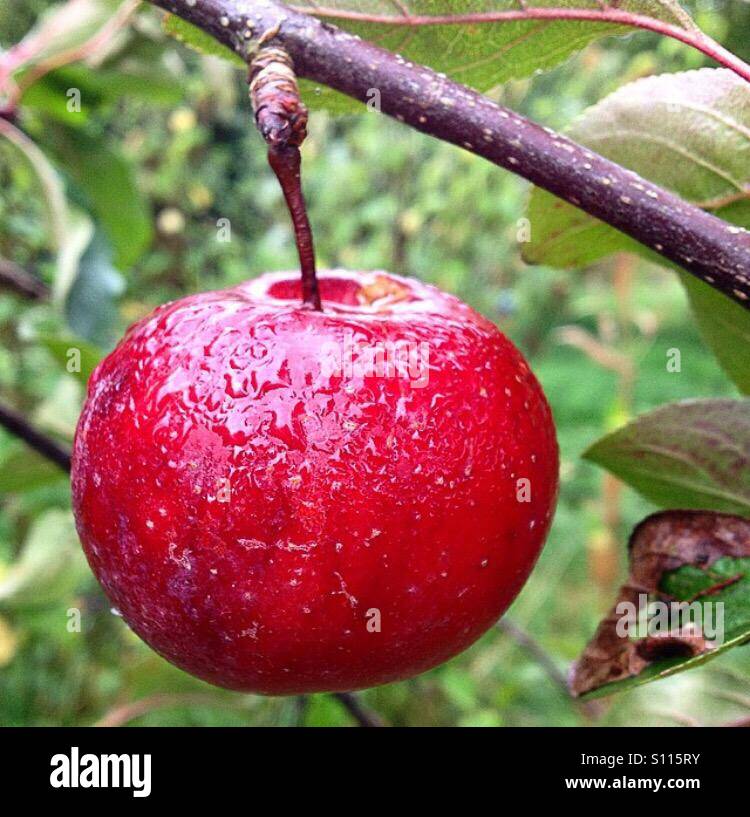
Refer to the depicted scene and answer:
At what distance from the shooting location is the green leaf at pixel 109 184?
1.41 m

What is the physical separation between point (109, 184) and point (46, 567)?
0.62 m

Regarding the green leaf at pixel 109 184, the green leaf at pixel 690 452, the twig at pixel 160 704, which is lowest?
the twig at pixel 160 704

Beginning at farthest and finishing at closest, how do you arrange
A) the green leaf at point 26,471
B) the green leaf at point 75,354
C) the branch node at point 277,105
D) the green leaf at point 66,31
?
the green leaf at point 66,31
the green leaf at point 26,471
the green leaf at point 75,354
the branch node at point 277,105

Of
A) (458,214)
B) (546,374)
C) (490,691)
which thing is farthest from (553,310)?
(490,691)

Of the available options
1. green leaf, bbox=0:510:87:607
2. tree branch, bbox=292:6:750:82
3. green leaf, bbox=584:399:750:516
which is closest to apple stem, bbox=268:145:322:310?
tree branch, bbox=292:6:750:82

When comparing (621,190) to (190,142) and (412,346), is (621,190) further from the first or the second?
(190,142)

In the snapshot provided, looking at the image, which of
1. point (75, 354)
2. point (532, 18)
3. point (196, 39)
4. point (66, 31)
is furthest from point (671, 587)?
point (66, 31)

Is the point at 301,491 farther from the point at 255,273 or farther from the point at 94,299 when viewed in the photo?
the point at 255,273

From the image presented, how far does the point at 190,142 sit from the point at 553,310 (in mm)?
1646

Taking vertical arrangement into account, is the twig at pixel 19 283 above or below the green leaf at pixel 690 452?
above

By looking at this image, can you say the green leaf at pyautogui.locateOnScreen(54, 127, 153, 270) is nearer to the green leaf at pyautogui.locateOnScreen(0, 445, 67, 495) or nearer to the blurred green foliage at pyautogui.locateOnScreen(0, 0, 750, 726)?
the blurred green foliage at pyautogui.locateOnScreen(0, 0, 750, 726)

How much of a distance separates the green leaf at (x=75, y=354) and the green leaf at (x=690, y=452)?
528 mm

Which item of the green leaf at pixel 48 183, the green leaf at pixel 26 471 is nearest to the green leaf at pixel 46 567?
the green leaf at pixel 26 471

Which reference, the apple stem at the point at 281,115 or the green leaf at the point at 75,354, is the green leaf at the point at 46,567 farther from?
the apple stem at the point at 281,115
